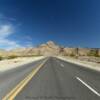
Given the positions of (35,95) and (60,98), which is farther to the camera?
(35,95)

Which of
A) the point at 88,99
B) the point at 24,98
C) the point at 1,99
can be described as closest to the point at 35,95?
the point at 24,98

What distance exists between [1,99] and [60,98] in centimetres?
217

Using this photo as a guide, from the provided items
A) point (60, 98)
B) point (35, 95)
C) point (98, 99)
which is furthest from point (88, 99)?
point (35, 95)

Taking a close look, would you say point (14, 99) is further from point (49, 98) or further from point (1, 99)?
point (49, 98)

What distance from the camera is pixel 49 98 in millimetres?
6887

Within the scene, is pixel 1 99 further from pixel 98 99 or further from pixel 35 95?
pixel 98 99

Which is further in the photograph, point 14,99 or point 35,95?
point 35,95

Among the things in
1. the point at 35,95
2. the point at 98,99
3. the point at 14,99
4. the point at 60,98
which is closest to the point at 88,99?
the point at 98,99

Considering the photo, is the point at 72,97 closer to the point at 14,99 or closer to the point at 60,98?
the point at 60,98

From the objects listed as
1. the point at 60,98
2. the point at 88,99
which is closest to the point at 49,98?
the point at 60,98

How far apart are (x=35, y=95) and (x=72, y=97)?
1.48 metres

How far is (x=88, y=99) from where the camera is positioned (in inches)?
264

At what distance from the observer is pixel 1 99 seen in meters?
6.65

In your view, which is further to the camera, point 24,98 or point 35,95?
point 35,95
